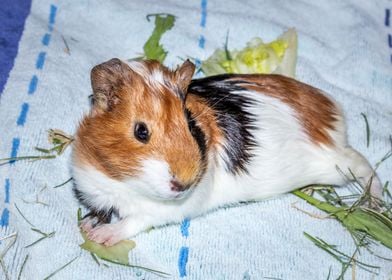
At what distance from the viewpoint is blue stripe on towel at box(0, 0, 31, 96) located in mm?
3131

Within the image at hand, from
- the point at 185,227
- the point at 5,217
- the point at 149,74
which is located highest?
the point at 149,74

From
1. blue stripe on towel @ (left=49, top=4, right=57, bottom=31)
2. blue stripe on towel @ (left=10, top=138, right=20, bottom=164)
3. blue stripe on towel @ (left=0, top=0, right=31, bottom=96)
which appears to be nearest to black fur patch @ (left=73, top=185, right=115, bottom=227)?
blue stripe on towel @ (left=10, top=138, right=20, bottom=164)

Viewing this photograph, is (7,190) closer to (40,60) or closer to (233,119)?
(40,60)

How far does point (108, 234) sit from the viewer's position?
260cm

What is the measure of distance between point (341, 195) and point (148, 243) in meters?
0.88

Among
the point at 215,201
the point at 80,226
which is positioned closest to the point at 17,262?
the point at 80,226

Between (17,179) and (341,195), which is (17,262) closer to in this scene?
(17,179)

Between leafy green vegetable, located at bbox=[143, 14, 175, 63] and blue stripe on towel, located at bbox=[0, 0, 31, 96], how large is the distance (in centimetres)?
62

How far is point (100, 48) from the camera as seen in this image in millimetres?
3365

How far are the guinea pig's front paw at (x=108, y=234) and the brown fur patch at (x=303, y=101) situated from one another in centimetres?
75

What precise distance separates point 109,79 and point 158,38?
1107 mm

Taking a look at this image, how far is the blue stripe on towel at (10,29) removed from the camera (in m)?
3.13

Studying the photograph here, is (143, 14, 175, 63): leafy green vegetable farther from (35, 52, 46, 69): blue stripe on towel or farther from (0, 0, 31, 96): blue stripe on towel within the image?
(0, 0, 31, 96): blue stripe on towel

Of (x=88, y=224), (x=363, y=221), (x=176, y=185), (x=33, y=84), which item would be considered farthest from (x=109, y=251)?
(x=363, y=221)
